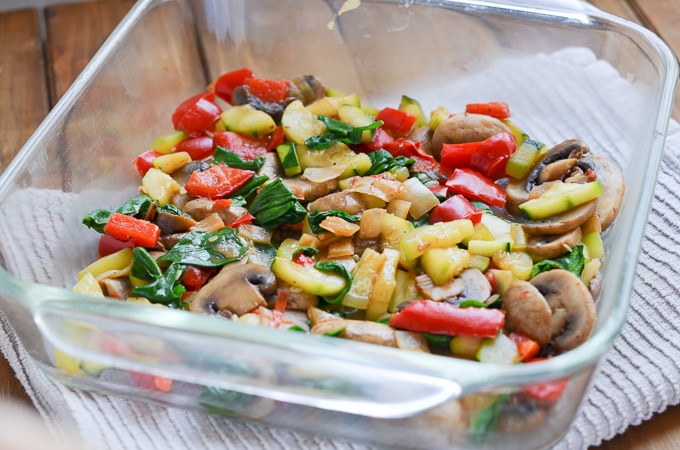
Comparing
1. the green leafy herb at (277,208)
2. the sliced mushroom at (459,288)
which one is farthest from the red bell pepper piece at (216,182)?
the sliced mushroom at (459,288)

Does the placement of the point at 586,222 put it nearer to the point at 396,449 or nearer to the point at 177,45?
the point at 396,449

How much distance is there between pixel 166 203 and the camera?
2.68 metres

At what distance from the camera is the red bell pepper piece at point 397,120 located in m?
2.93

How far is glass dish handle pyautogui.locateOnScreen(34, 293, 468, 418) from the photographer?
1754 mm

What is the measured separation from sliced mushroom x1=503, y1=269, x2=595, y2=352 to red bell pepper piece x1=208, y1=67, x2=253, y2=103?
4.51 feet

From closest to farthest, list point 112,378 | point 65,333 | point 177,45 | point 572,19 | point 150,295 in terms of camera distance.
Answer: point 65,333, point 112,378, point 150,295, point 572,19, point 177,45

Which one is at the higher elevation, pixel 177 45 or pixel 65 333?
pixel 177 45

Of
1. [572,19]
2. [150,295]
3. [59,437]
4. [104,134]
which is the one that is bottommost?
[59,437]

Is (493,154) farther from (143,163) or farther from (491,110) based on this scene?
(143,163)

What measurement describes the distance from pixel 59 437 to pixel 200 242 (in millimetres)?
619

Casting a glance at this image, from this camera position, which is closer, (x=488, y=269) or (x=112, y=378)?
(x=112, y=378)

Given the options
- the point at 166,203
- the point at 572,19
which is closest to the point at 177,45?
the point at 166,203

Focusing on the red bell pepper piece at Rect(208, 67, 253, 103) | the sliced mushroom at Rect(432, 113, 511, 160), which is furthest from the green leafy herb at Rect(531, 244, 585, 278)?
the red bell pepper piece at Rect(208, 67, 253, 103)

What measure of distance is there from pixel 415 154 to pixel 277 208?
52 centimetres
